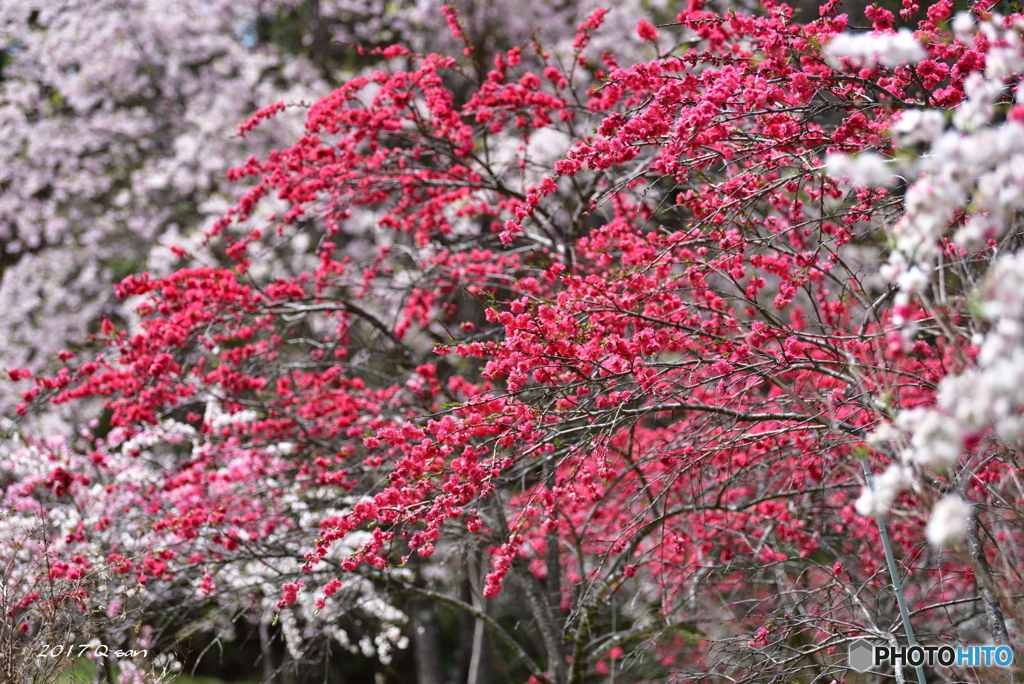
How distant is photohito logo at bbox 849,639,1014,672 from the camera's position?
3.24m

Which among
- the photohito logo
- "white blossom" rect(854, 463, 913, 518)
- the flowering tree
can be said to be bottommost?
the photohito logo

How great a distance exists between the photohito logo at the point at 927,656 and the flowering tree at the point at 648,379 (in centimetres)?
8

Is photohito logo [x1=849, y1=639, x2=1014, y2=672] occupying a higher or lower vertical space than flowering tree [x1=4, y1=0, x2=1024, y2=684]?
lower

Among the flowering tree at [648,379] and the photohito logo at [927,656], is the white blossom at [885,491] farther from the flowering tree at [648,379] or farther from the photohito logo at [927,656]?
the photohito logo at [927,656]

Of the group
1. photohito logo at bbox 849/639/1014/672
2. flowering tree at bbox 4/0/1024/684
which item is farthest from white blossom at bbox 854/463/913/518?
photohito logo at bbox 849/639/1014/672

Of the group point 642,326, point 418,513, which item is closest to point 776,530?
point 642,326

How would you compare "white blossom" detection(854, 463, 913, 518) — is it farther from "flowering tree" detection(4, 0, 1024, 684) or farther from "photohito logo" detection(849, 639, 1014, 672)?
"photohito logo" detection(849, 639, 1014, 672)

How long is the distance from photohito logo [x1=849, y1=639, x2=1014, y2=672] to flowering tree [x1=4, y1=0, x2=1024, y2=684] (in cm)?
8

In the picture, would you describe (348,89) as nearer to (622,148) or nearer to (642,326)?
(622,148)

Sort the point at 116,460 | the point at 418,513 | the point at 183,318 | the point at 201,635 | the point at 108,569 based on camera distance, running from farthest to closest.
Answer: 1. the point at 201,635
2. the point at 116,460
3. the point at 183,318
4. the point at 108,569
5. the point at 418,513

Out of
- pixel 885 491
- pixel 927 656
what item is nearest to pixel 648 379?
pixel 885 491

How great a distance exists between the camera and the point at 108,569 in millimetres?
4527

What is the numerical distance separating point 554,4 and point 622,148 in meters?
8.93

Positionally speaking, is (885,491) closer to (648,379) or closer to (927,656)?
(648,379)
